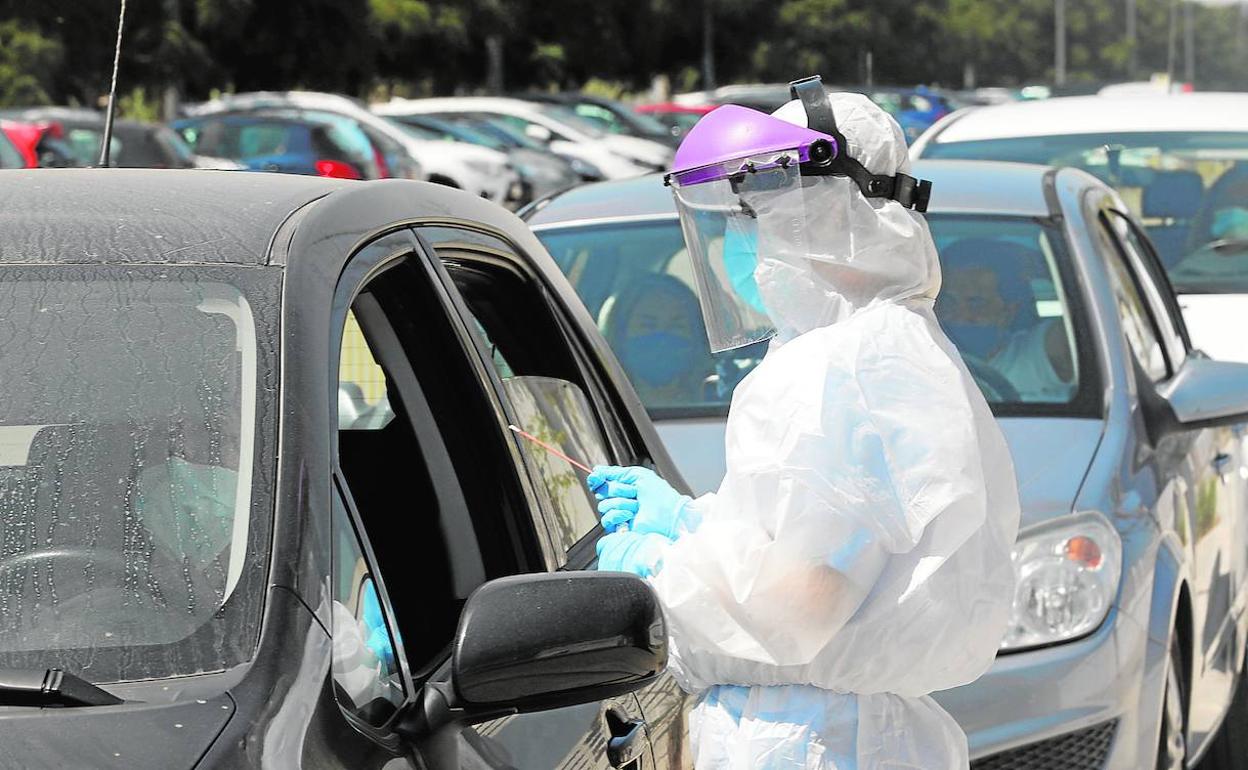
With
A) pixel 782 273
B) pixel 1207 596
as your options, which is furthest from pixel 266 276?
pixel 1207 596

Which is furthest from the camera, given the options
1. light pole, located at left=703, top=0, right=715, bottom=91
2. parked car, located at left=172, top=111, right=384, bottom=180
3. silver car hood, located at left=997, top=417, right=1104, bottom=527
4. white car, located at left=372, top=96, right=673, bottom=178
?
light pole, located at left=703, top=0, right=715, bottom=91

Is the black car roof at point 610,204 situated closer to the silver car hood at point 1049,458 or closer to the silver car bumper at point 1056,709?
the silver car hood at point 1049,458

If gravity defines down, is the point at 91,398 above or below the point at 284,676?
above

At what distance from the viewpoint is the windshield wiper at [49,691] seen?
1.97 metres

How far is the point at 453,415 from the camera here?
9.57ft

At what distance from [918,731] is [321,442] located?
915mm

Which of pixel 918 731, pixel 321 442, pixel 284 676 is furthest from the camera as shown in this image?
pixel 918 731

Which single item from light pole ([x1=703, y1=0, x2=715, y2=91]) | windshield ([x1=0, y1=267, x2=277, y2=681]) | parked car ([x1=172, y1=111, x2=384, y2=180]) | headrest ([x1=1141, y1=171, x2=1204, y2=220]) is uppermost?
windshield ([x1=0, y1=267, x2=277, y2=681])

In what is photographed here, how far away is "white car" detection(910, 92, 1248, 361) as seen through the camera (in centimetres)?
845

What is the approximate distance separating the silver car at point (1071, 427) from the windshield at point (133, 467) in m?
2.45

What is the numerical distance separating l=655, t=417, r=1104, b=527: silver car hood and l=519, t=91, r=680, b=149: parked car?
2707 centimetres

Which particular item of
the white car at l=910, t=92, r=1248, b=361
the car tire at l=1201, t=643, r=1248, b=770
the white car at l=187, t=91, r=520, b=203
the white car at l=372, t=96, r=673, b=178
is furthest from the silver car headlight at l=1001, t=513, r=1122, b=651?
the white car at l=372, t=96, r=673, b=178

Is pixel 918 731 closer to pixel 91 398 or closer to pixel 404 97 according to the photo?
pixel 91 398

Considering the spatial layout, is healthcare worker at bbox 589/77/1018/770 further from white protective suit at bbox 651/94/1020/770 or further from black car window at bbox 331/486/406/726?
black car window at bbox 331/486/406/726
